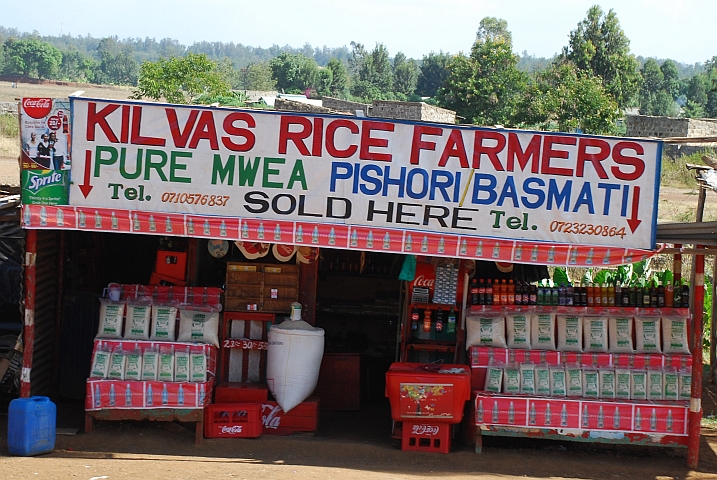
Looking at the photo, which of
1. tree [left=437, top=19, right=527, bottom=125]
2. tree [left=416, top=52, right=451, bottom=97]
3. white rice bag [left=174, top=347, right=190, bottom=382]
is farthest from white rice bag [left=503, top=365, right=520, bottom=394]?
tree [left=416, top=52, right=451, bottom=97]

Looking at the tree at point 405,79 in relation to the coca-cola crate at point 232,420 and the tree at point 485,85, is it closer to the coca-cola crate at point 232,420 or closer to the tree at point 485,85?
the tree at point 485,85

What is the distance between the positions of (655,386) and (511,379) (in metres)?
1.52

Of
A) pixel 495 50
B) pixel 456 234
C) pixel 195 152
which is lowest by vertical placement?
pixel 456 234

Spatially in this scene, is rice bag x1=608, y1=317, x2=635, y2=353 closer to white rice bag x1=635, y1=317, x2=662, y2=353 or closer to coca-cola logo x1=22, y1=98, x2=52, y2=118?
white rice bag x1=635, y1=317, x2=662, y2=353

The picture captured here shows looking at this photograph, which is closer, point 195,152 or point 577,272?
point 195,152

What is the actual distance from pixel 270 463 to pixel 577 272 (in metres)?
10.7

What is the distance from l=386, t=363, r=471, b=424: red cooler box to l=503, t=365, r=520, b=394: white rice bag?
43cm

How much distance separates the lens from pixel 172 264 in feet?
32.8

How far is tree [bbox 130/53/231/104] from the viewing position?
41.8 m

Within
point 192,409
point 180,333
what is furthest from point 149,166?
point 192,409

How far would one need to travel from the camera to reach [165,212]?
8.73 meters

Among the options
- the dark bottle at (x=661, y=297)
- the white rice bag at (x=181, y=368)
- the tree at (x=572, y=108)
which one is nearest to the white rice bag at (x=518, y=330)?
the dark bottle at (x=661, y=297)

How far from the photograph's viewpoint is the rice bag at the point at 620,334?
30.7 feet

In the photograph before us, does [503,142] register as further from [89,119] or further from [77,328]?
[77,328]
